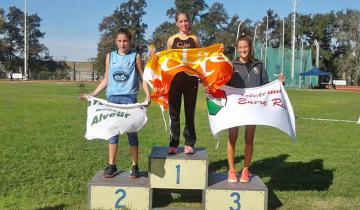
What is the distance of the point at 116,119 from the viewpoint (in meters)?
5.64

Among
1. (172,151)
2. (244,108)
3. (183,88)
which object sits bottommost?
(172,151)

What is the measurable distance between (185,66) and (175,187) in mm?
1458

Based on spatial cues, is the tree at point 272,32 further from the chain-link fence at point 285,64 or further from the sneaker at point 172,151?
the sneaker at point 172,151

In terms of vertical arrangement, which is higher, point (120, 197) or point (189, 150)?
point (189, 150)

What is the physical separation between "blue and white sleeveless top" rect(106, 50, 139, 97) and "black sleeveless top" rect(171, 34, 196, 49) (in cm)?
60

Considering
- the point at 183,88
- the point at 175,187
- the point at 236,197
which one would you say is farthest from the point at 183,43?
the point at 236,197

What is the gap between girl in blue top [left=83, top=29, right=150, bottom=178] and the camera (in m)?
5.82

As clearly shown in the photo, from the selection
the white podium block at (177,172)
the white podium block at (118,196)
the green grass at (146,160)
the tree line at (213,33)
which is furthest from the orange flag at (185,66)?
the tree line at (213,33)

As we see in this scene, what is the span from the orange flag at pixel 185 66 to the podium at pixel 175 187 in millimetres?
919

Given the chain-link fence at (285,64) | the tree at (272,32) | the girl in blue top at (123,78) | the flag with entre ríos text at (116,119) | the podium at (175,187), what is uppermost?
the tree at (272,32)

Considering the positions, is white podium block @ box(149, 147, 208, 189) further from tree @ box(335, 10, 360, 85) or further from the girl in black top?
tree @ box(335, 10, 360, 85)

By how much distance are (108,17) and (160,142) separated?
88.3 metres

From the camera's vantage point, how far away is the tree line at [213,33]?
83375 mm

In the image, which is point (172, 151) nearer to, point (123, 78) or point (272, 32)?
point (123, 78)
